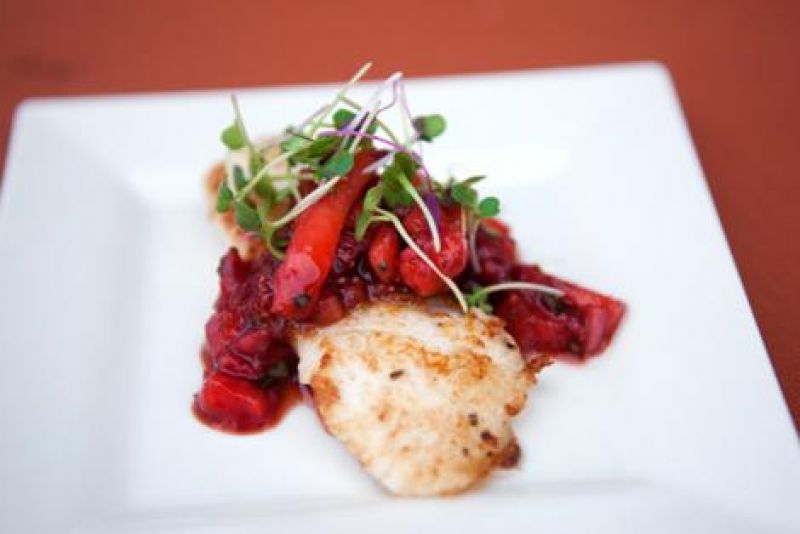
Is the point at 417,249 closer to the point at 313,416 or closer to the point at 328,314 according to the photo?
the point at 328,314

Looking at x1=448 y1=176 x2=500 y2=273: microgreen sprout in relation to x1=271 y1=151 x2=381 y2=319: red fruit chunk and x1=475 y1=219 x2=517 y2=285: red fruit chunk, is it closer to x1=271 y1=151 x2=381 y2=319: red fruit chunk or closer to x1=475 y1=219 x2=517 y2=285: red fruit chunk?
x1=475 y1=219 x2=517 y2=285: red fruit chunk

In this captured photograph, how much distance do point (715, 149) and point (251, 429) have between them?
2309mm

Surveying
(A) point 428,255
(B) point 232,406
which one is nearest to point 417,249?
(A) point 428,255

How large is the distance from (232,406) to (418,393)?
600mm

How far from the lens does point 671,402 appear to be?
248 cm

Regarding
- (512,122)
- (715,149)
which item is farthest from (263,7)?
(715,149)

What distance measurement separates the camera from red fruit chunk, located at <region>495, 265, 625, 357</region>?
2.68 meters

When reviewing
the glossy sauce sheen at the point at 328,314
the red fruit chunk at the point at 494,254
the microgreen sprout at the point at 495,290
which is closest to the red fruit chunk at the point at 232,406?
the glossy sauce sheen at the point at 328,314

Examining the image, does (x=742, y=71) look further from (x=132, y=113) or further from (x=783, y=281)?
(x=132, y=113)

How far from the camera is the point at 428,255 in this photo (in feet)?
8.29

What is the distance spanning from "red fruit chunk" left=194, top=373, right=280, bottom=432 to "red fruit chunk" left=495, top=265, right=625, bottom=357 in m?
0.82

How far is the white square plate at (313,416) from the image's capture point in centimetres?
226

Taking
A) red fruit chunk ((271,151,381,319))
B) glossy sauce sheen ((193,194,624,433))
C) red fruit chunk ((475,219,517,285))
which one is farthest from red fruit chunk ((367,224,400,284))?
red fruit chunk ((475,219,517,285))

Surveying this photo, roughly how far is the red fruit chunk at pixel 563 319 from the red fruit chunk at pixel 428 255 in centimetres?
28
